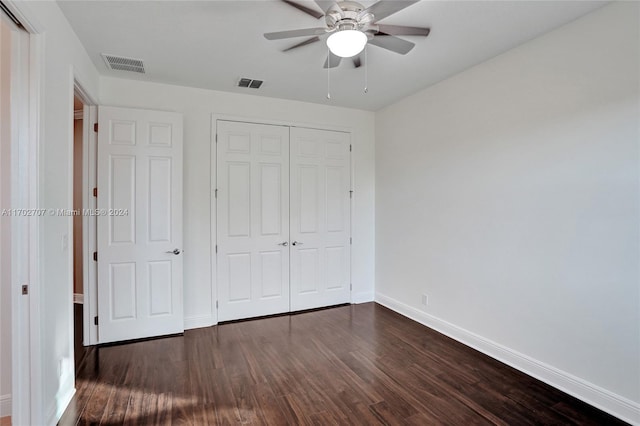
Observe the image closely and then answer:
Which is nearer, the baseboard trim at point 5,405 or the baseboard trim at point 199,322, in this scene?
the baseboard trim at point 5,405

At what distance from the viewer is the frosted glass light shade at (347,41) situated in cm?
183

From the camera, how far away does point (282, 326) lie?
3613mm

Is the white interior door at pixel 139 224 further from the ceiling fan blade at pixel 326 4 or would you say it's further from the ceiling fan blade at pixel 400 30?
the ceiling fan blade at pixel 400 30

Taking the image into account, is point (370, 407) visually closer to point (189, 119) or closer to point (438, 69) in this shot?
point (438, 69)

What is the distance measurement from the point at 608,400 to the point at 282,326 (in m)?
2.78

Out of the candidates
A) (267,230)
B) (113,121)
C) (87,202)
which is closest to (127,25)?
(113,121)

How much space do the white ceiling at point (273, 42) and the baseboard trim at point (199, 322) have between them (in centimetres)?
259

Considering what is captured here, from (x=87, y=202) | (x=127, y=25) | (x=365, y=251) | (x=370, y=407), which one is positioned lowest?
(x=370, y=407)

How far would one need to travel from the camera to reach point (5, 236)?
1.93m

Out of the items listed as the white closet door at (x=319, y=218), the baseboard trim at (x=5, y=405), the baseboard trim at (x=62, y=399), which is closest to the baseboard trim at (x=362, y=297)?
the white closet door at (x=319, y=218)

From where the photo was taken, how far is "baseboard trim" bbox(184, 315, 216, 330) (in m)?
3.52

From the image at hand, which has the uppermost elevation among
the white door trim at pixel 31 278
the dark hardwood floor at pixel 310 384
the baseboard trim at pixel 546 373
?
the white door trim at pixel 31 278

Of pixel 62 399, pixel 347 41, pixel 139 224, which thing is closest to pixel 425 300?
pixel 347 41

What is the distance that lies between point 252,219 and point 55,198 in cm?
202
